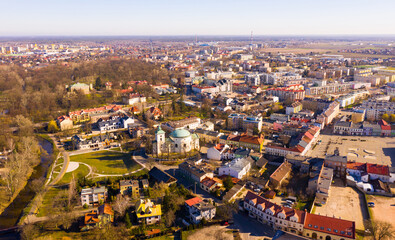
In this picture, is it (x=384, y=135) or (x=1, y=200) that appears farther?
(x=384, y=135)

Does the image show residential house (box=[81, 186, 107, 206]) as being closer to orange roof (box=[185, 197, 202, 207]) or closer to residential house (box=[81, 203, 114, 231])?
residential house (box=[81, 203, 114, 231])

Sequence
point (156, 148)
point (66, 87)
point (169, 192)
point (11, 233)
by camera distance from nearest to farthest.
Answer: point (11, 233) → point (169, 192) → point (156, 148) → point (66, 87)

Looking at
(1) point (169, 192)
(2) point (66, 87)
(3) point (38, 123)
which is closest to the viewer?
(1) point (169, 192)

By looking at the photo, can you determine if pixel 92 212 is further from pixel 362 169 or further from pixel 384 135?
pixel 384 135

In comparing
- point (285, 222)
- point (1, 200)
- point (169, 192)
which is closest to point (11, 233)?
point (1, 200)

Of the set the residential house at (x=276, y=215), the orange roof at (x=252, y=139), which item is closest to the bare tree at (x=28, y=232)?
the residential house at (x=276, y=215)

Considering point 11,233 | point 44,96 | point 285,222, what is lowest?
point 11,233
